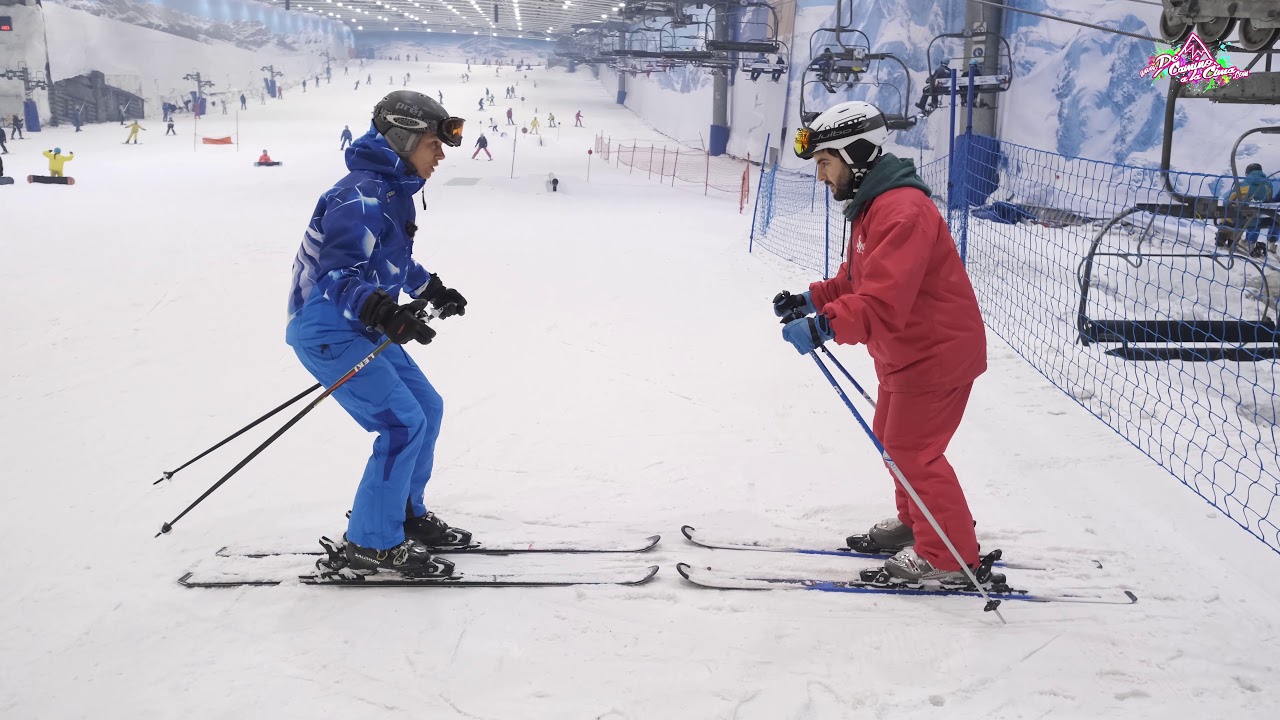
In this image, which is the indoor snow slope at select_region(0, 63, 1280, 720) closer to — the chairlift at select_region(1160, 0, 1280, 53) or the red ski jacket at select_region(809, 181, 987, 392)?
the red ski jacket at select_region(809, 181, 987, 392)

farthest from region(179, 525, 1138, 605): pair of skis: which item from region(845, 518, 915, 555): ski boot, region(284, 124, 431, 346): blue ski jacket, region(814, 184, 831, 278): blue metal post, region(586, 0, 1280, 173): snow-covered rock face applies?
region(586, 0, 1280, 173): snow-covered rock face

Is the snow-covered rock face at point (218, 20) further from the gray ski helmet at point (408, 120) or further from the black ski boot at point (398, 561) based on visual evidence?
the black ski boot at point (398, 561)

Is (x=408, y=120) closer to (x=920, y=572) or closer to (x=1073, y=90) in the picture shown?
(x=920, y=572)

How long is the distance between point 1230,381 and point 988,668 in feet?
13.7

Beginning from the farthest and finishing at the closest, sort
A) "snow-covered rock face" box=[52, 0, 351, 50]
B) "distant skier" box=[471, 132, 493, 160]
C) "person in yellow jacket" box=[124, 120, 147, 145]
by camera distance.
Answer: "snow-covered rock face" box=[52, 0, 351, 50] < "person in yellow jacket" box=[124, 120, 147, 145] < "distant skier" box=[471, 132, 493, 160]

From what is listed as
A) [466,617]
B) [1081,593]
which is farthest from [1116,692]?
[466,617]

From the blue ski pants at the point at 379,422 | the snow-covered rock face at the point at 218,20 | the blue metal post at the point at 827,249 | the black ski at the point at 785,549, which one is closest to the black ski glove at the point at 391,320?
the blue ski pants at the point at 379,422

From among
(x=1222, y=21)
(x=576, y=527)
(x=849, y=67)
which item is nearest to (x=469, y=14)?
(x=849, y=67)

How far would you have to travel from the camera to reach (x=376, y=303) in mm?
2561

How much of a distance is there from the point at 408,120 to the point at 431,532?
1562mm

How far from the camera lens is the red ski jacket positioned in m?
2.51

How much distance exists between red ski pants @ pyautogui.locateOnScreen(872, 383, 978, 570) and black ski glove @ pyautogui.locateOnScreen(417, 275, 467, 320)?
1.63 metres

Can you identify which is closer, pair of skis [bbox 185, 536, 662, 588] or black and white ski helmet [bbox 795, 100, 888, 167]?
black and white ski helmet [bbox 795, 100, 888, 167]

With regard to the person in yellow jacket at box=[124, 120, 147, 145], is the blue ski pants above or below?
below
